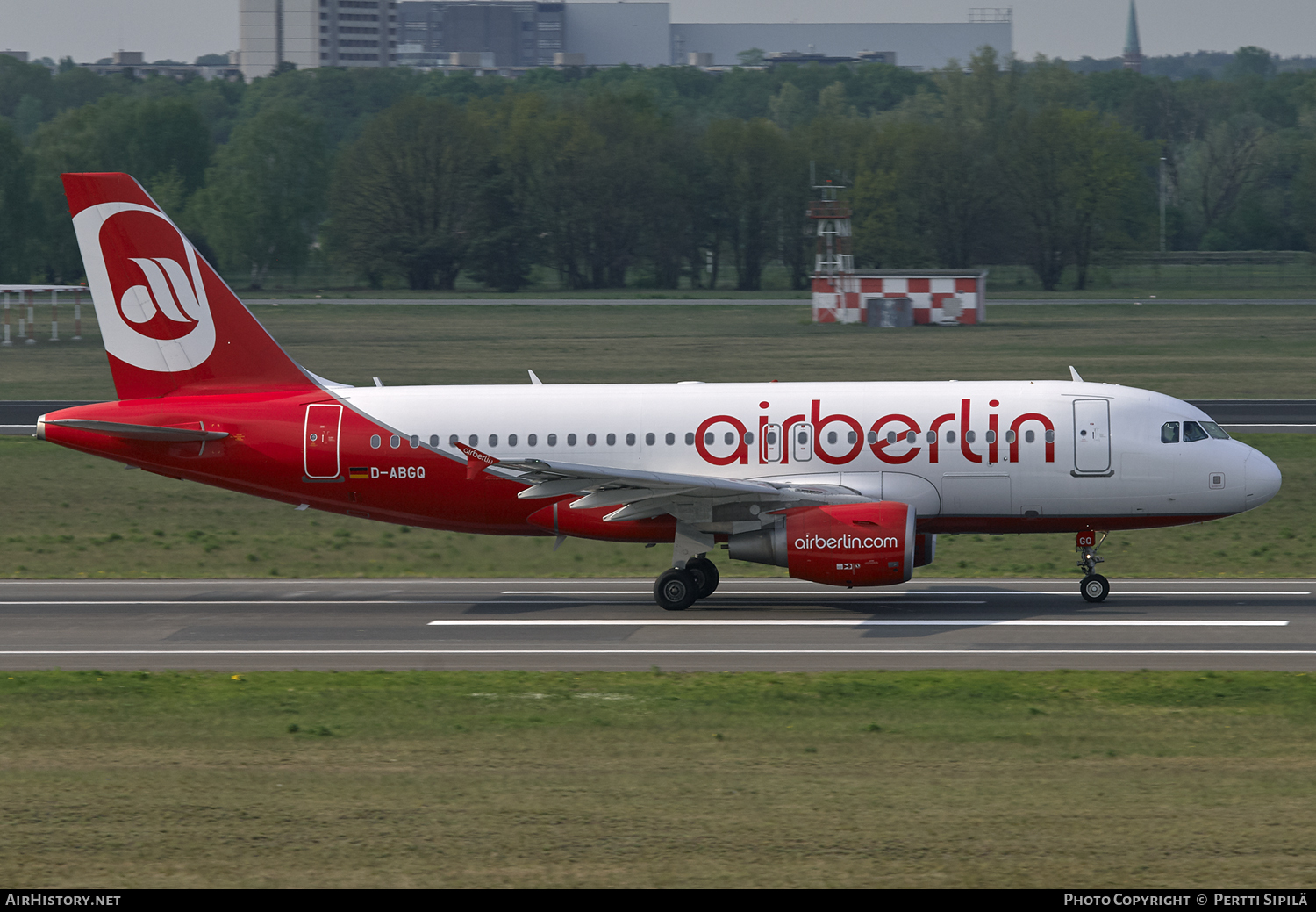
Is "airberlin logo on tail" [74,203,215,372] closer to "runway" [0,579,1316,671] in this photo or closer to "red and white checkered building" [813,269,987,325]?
"runway" [0,579,1316,671]

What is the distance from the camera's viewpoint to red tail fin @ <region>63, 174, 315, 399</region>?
29.4 m

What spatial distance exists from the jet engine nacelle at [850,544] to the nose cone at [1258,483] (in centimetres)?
632

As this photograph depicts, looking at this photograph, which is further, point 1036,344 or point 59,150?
point 59,150

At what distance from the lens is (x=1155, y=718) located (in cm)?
1891

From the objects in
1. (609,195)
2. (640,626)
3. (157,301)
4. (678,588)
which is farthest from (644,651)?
(609,195)

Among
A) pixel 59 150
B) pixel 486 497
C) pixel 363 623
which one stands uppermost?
pixel 59 150

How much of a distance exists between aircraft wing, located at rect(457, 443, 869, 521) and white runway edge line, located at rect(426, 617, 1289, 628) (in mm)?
1970

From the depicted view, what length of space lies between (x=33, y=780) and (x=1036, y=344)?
244 ft

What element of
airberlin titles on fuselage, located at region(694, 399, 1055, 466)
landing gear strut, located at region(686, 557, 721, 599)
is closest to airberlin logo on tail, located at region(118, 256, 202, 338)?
airberlin titles on fuselage, located at region(694, 399, 1055, 466)

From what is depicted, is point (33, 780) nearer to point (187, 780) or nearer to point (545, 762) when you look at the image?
point (187, 780)

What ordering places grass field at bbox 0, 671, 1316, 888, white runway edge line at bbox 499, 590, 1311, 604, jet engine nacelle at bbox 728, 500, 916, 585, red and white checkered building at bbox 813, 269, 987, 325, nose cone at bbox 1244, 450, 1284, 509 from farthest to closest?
1. red and white checkered building at bbox 813, 269, 987, 325
2. white runway edge line at bbox 499, 590, 1311, 604
3. nose cone at bbox 1244, 450, 1284, 509
4. jet engine nacelle at bbox 728, 500, 916, 585
5. grass field at bbox 0, 671, 1316, 888

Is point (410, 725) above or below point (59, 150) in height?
below
